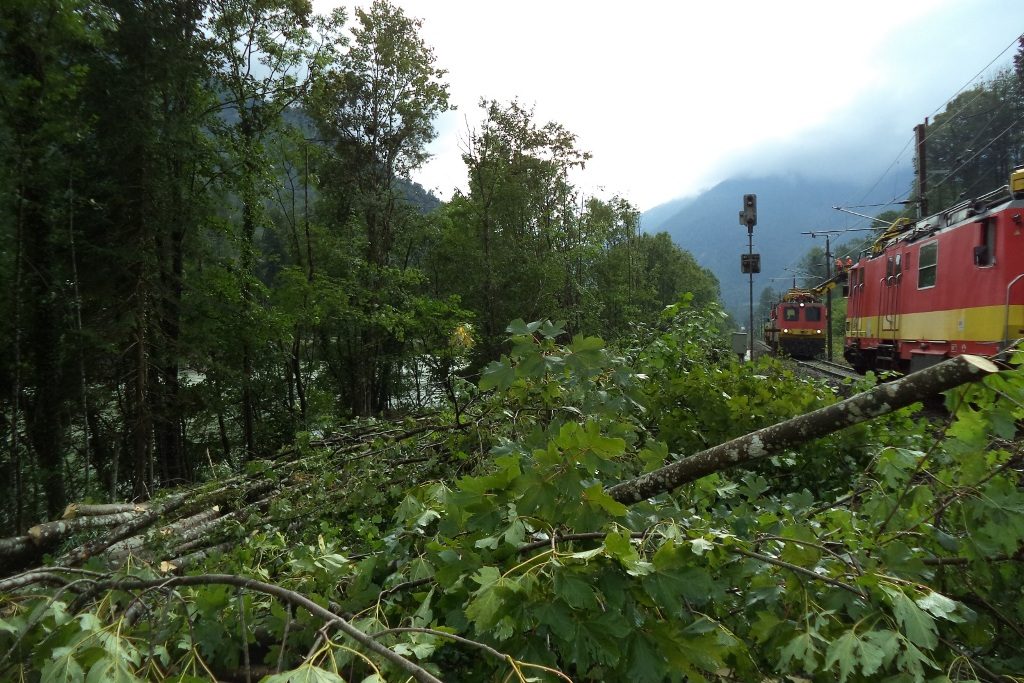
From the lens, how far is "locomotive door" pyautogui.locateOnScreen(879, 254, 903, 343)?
12.6 meters

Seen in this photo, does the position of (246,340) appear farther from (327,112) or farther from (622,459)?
(622,459)

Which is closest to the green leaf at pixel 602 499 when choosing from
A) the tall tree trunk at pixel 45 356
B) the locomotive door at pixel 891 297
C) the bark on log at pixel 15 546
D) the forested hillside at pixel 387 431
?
the forested hillside at pixel 387 431

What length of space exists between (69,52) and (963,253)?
16.3 metres

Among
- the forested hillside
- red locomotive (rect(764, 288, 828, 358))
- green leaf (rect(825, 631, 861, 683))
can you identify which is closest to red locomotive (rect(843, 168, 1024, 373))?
the forested hillside

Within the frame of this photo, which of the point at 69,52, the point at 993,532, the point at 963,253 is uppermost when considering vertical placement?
the point at 69,52

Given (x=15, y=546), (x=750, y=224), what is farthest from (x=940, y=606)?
(x=750, y=224)

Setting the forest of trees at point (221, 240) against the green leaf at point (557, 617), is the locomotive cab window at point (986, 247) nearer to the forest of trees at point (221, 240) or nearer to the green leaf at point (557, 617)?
the forest of trees at point (221, 240)

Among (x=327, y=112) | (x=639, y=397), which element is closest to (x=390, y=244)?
(x=327, y=112)

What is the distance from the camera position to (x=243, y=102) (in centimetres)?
1448

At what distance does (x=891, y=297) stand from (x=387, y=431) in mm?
13251

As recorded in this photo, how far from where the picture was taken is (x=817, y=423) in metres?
1.60

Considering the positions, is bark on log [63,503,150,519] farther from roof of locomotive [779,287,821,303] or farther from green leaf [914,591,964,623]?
roof of locomotive [779,287,821,303]

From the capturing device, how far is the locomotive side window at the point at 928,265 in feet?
35.3

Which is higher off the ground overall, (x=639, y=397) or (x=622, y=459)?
(x=639, y=397)
